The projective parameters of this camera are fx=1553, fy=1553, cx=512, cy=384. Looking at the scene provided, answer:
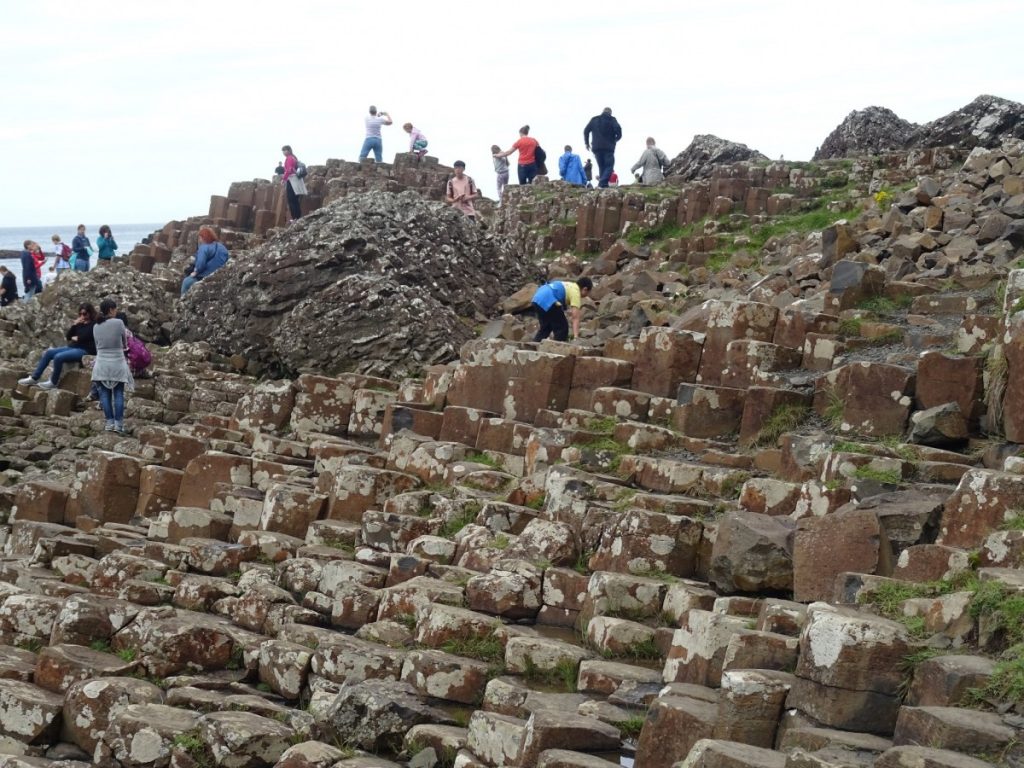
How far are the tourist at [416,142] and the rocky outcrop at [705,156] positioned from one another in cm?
663

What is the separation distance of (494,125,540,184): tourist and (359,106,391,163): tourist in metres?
4.29

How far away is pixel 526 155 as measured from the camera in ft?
119

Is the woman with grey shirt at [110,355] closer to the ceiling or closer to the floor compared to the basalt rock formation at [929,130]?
closer to the floor

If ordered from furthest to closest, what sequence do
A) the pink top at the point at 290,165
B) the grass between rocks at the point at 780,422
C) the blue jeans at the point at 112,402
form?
the pink top at the point at 290,165, the blue jeans at the point at 112,402, the grass between rocks at the point at 780,422

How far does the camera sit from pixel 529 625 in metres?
12.8

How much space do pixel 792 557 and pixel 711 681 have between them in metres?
1.54

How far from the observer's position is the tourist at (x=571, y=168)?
35.3 m

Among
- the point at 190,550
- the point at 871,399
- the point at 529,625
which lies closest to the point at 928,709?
the point at 529,625

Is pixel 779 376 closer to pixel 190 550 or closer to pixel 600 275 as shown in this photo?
pixel 190 550

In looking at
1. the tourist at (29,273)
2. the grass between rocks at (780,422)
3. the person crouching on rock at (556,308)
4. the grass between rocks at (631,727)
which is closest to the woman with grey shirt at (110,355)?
the person crouching on rock at (556,308)

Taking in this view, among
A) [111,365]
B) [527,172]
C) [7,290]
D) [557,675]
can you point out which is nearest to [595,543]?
[557,675]

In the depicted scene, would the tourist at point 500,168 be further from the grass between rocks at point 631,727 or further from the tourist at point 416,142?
the grass between rocks at point 631,727

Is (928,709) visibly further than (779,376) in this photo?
No

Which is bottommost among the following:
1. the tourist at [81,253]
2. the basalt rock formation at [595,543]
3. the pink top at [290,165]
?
the basalt rock formation at [595,543]
